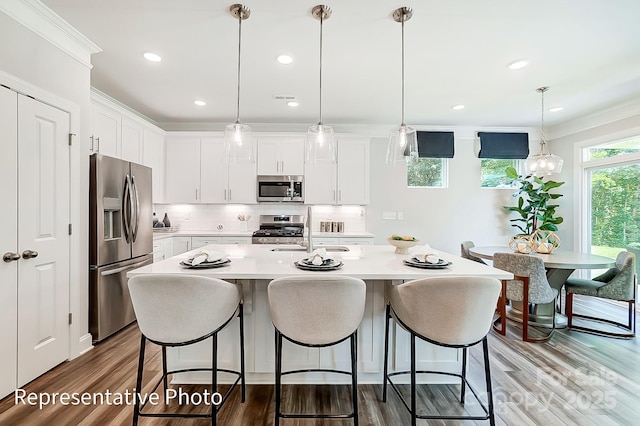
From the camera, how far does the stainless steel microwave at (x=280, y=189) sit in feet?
14.9

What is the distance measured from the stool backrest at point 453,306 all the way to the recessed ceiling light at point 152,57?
9.61 feet

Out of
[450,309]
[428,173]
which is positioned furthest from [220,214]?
[450,309]

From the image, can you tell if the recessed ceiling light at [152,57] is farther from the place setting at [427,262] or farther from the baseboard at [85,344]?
the place setting at [427,262]

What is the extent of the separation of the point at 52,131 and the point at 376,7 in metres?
2.57

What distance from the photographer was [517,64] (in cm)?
281

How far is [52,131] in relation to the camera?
2.23 m

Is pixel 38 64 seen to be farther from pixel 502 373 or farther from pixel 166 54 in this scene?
pixel 502 373

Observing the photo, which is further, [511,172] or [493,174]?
[493,174]

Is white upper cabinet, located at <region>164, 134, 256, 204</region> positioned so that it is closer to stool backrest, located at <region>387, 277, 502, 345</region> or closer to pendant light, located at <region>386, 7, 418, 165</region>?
pendant light, located at <region>386, 7, 418, 165</region>

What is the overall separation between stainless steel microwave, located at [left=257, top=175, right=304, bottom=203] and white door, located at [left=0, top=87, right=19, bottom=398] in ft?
9.35

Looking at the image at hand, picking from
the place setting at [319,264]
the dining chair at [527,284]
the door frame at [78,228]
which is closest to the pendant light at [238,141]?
the place setting at [319,264]

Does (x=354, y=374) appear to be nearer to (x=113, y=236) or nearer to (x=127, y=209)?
(x=113, y=236)

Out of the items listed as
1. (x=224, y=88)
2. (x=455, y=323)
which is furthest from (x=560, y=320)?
(x=224, y=88)

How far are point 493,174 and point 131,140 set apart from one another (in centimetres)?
549
